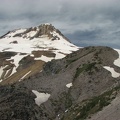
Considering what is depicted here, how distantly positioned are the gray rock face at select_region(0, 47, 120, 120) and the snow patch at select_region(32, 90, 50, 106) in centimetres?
95

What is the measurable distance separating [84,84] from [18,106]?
2107cm

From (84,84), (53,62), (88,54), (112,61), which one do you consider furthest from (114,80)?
(53,62)

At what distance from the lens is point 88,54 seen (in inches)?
3927

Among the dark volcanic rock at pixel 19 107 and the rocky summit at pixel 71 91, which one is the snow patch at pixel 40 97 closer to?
the rocky summit at pixel 71 91

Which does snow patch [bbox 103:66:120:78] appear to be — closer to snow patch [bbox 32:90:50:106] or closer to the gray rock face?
the gray rock face

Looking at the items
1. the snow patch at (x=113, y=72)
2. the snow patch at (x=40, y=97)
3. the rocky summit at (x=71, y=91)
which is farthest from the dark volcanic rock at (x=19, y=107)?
the snow patch at (x=113, y=72)

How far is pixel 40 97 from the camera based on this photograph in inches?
3029

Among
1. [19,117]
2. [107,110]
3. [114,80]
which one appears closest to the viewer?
[107,110]

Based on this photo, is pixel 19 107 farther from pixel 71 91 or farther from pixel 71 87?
pixel 71 87

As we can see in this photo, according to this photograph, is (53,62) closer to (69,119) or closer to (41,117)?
(41,117)

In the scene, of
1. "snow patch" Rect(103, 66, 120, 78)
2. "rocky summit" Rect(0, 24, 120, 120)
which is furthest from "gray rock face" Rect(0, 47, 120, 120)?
"snow patch" Rect(103, 66, 120, 78)

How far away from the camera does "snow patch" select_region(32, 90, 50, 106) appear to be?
74.6 m

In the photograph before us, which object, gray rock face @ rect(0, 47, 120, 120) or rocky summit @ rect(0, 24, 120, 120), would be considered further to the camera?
gray rock face @ rect(0, 47, 120, 120)

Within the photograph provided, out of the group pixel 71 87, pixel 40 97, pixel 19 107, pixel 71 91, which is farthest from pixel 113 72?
pixel 19 107
